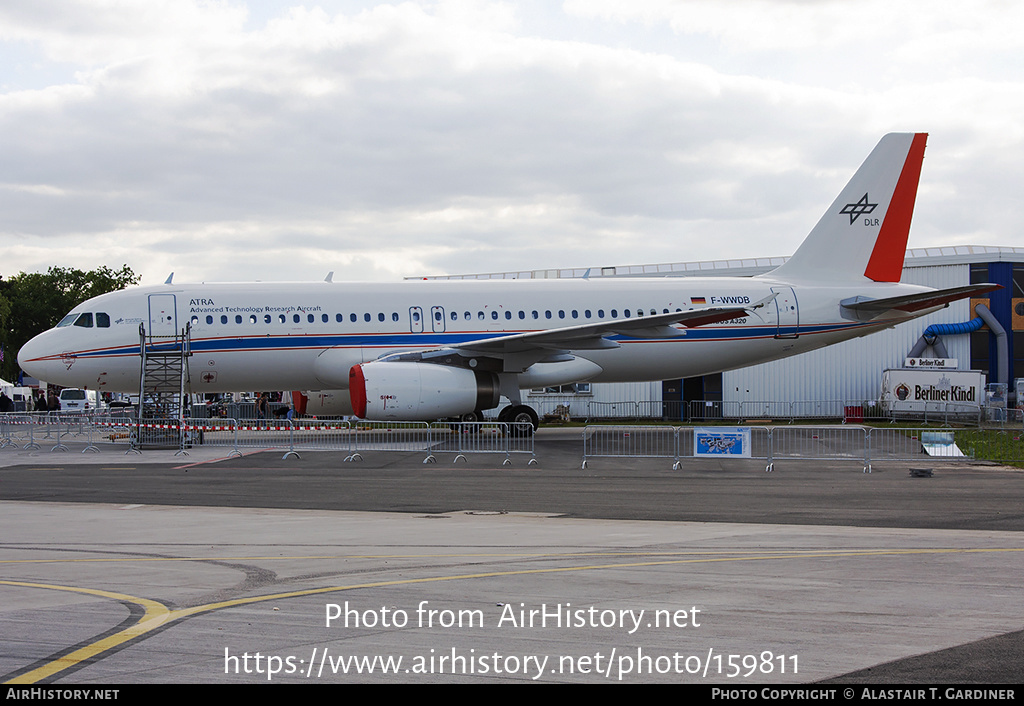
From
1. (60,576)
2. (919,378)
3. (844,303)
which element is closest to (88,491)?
(60,576)

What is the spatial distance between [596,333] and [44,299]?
261 ft

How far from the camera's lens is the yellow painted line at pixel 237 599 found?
555 centimetres

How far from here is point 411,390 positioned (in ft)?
76.3

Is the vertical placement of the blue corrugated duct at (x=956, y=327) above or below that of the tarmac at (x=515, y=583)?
above

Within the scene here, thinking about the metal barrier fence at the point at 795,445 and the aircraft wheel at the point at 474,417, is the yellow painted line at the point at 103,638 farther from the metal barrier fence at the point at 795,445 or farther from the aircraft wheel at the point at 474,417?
the aircraft wheel at the point at 474,417

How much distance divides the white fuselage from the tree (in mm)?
67127

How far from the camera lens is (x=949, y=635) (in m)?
6.04

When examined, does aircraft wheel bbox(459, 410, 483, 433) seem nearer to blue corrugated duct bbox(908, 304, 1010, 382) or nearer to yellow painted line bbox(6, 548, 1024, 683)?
yellow painted line bbox(6, 548, 1024, 683)

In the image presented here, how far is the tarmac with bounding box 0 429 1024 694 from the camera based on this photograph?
545cm

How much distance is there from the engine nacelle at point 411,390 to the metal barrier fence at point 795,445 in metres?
3.52

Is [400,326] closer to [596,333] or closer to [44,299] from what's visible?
[596,333]

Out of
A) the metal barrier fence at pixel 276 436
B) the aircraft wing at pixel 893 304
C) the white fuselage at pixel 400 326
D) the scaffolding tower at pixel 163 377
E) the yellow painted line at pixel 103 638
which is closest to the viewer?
the yellow painted line at pixel 103 638

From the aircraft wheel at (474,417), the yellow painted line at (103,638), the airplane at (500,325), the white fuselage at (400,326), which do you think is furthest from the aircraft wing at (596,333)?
the yellow painted line at (103,638)

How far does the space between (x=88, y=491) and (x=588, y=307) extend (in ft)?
50.2
